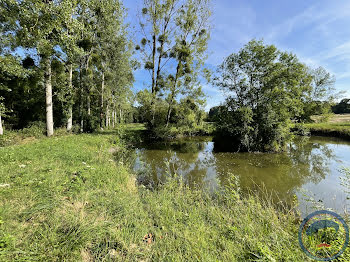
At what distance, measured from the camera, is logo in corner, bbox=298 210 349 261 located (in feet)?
6.11

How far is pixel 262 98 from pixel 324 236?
11468mm

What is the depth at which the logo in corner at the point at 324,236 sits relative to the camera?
186cm

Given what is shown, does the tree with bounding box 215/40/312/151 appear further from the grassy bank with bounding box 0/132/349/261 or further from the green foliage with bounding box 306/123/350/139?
the green foliage with bounding box 306/123/350/139

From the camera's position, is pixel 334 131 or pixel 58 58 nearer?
pixel 58 58

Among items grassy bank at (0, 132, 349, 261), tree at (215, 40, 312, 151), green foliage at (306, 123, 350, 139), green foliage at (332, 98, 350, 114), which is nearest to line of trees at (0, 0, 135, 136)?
grassy bank at (0, 132, 349, 261)

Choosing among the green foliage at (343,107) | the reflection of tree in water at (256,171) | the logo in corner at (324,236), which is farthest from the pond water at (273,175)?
the green foliage at (343,107)

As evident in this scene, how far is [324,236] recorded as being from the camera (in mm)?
2137

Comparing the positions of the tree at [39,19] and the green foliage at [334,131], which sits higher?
the tree at [39,19]

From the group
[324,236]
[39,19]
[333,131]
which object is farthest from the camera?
[333,131]

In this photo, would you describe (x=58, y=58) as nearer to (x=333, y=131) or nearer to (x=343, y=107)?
(x=333, y=131)

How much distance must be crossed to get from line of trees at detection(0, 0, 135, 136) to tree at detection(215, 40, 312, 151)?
40.7ft

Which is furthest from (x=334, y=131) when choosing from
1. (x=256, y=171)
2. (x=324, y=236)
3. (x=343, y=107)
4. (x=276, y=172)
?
(x=343, y=107)

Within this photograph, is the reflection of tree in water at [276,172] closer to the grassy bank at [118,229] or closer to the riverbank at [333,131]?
the grassy bank at [118,229]

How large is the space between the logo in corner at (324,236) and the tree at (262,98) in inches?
402
